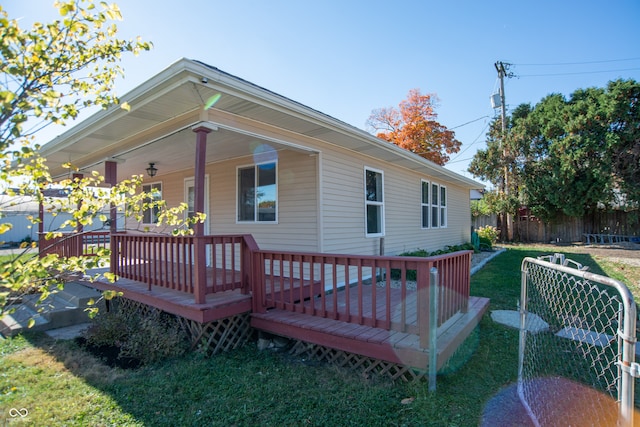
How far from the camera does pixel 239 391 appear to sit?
126 inches

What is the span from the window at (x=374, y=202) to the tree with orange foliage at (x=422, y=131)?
15.2 meters

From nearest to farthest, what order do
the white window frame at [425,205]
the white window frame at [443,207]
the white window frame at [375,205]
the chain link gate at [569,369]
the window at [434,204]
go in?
1. the chain link gate at [569,369]
2. the white window frame at [375,205]
3. the white window frame at [425,205]
4. the window at [434,204]
5. the white window frame at [443,207]

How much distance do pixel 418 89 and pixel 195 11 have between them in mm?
19611

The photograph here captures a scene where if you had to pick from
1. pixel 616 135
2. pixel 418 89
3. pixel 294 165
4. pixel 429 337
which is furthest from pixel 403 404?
pixel 418 89

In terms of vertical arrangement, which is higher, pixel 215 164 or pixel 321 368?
pixel 215 164

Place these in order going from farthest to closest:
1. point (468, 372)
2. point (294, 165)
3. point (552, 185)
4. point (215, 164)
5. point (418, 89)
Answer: point (418, 89)
point (552, 185)
point (215, 164)
point (294, 165)
point (468, 372)

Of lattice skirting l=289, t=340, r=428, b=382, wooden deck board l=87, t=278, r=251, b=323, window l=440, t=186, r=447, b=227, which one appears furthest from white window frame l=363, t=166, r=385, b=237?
window l=440, t=186, r=447, b=227

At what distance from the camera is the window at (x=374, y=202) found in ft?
23.3

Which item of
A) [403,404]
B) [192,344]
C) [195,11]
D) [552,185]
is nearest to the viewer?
[403,404]

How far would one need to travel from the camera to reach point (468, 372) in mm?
3480

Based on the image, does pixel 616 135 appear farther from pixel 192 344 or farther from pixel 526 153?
pixel 192 344

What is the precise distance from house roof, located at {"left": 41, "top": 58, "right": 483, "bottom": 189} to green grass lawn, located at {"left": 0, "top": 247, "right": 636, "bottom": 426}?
2.91m

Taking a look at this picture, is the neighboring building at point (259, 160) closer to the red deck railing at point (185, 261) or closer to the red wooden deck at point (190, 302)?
the red deck railing at point (185, 261)

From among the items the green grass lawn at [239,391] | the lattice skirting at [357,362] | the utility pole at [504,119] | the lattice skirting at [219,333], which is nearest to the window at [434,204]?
the green grass lawn at [239,391]
